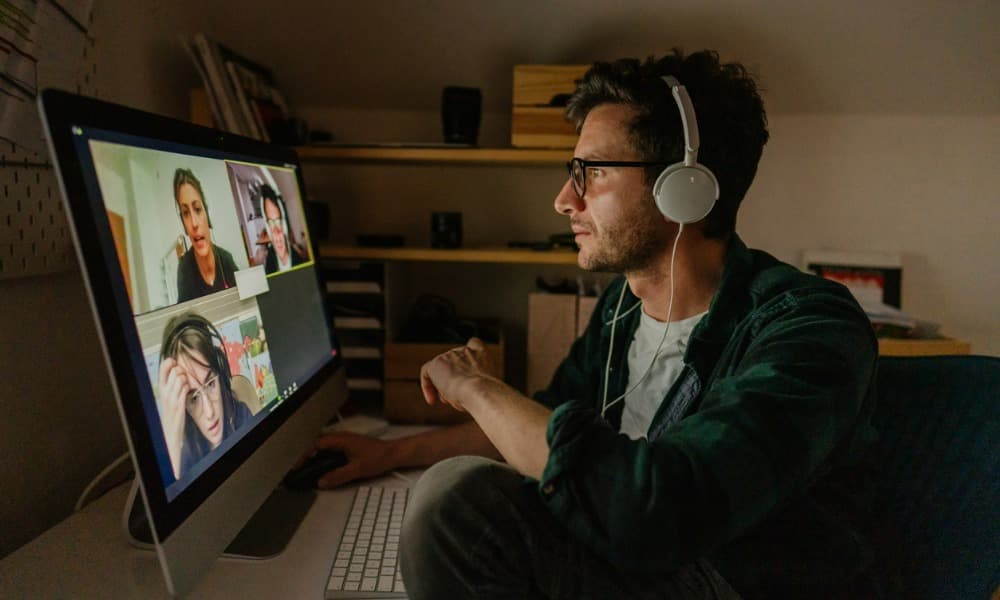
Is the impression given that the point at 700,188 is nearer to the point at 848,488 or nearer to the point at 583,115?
the point at 583,115

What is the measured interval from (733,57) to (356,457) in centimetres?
142

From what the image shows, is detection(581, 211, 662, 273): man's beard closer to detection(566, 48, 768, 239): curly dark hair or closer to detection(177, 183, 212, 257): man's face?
detection(566, 48, 768, 239): curly dark hair

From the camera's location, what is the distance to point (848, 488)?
796 millimetres

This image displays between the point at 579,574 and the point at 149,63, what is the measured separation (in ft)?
4.36

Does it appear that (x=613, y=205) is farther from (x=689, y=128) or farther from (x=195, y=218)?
(x=195, y=218)

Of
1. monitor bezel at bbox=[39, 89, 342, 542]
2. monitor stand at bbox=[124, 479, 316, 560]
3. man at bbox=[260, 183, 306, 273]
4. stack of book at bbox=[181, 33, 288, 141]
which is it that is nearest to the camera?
monitor bezel at bbox=[39, 89, 342, 542]

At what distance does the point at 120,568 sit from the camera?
29.1 inches

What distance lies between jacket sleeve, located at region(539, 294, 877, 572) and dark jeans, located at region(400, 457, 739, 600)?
0.08 m

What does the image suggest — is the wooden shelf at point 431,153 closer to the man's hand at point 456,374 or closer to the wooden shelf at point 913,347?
the man's hand at point 456,374

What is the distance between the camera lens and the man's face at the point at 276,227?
0.92 meters

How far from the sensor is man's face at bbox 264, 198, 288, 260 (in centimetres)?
92

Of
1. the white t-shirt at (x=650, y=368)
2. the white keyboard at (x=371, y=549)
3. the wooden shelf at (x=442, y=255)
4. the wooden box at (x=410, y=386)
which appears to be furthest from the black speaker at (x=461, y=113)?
the white keyboard at (x=371, y=549)

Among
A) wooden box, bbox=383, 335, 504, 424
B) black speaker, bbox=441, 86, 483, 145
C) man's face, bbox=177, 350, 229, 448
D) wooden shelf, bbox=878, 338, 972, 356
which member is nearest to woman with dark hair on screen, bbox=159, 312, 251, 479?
man's face, bbox=177, 350, 229, 448


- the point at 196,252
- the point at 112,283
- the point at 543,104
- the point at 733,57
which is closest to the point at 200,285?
the point at 196,252
